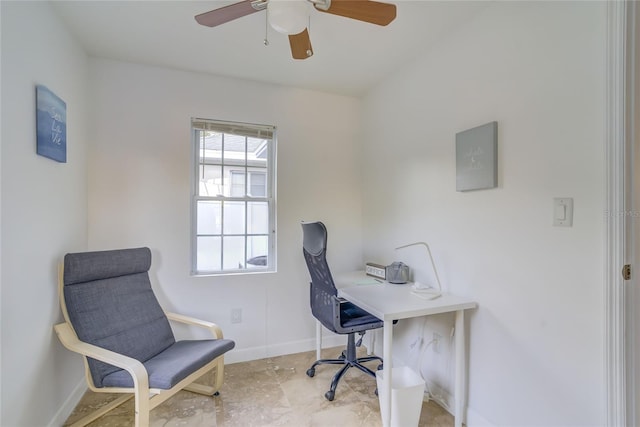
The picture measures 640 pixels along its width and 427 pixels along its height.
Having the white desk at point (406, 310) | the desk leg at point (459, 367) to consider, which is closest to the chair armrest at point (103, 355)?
the white desk at point (406, 310)

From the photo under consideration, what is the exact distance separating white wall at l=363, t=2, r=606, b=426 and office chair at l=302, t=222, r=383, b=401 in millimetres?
459

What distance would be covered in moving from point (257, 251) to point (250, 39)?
1696 millimetres

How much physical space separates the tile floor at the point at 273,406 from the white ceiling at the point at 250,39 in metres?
2.43

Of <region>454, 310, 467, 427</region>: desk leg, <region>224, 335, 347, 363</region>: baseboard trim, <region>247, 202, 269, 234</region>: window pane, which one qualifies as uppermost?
<region>247, 202, 269, 234</region>: window pane

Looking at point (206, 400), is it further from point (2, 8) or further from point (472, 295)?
point (2, 8)

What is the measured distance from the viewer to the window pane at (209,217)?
2641 mm

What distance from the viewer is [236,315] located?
2.65 metres

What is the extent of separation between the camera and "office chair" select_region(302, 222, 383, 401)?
208 cm

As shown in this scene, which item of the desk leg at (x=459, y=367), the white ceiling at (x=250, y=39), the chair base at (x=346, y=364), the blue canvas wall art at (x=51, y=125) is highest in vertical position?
the white ceiling at (x=250, y=39)

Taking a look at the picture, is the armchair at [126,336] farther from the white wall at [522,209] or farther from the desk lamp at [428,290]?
the white wall at [522,209]

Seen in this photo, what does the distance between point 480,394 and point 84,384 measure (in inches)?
103

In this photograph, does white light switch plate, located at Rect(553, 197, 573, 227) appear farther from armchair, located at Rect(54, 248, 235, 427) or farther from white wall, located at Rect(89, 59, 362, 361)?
armchair, located at Rect(54, 248, 235, 427)

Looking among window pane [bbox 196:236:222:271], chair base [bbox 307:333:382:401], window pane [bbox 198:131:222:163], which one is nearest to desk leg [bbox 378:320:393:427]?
chair base [bbox 307:333:382:401]

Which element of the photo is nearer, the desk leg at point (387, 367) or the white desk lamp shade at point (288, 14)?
the white desk lamp shade at point (288, 14)
